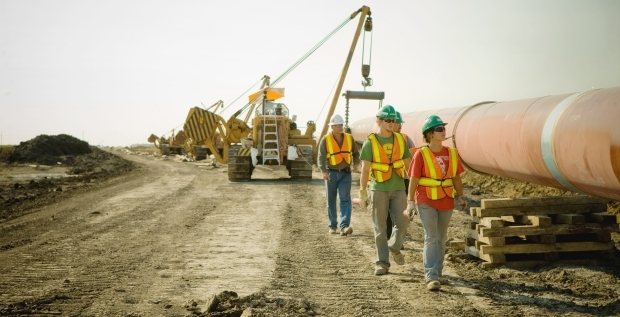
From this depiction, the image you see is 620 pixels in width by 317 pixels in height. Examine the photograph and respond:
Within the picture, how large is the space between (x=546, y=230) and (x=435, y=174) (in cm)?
169

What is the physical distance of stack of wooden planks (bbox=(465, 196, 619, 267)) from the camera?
652 centimetres

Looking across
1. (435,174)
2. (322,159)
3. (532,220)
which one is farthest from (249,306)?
(322,159)

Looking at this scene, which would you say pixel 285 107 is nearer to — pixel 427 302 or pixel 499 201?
pixel 499 201

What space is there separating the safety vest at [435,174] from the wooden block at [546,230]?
1.04 m

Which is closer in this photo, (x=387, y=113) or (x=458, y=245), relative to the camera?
(x=387, y=113)

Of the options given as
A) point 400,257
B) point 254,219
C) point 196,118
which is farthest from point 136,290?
point 196,118

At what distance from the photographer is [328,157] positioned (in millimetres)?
9164

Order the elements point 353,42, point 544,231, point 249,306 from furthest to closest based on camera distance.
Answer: point 353,42 < point 544,231 < point 249,306

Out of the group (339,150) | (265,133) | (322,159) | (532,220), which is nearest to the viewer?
(532,220)

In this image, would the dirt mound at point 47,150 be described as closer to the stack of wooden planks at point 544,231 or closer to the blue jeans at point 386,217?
the blue jeans at point 386,217

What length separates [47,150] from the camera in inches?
1515

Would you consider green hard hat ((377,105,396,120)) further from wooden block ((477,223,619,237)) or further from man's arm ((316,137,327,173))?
man's arm ((316,137,327,173))

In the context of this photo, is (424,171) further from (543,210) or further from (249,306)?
(249,306)

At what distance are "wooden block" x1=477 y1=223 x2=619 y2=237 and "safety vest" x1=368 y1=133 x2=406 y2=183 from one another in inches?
50.8
